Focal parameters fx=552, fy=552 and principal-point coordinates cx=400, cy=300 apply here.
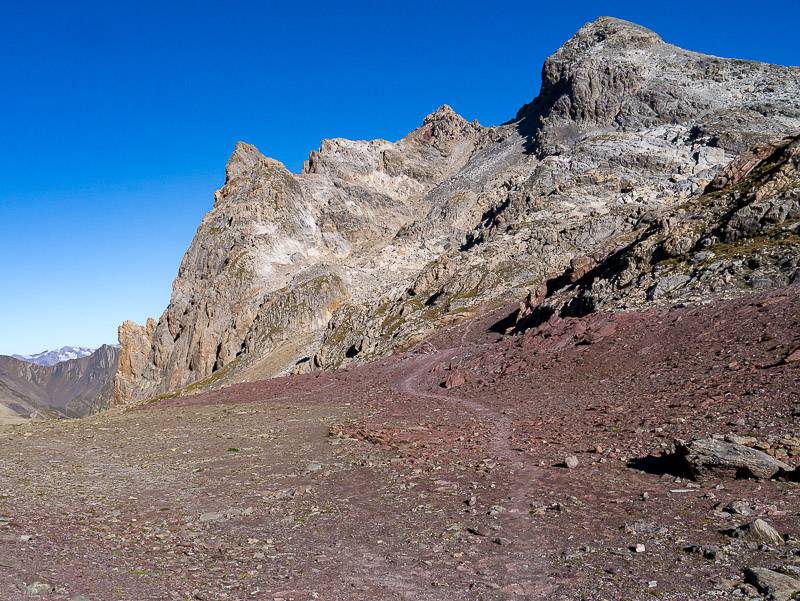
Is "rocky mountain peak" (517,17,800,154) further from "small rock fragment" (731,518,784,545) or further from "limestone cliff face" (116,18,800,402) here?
"small rock fragment" (731,518,784,545)

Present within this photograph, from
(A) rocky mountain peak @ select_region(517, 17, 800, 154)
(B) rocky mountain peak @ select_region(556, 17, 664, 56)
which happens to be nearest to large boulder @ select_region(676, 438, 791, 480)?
(A) rocky mountain peak @ select_region(517, 17, 800, 154)

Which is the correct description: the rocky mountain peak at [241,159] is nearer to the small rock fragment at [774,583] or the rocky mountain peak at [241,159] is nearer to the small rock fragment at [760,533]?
the small rock fragment at [760,533]

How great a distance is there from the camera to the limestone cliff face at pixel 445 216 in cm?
8194

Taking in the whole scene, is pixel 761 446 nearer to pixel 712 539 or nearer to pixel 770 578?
pixel 712 539

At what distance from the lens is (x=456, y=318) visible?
66312 millimetres

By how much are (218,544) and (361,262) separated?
11428 centimetres

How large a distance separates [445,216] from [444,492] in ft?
411

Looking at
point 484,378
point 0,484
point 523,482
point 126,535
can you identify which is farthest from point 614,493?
point 484,378

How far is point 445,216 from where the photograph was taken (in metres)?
137

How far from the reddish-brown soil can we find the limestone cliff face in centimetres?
3264

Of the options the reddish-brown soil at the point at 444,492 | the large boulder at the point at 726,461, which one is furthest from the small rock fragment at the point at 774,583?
the large boulder at the point at 726,461

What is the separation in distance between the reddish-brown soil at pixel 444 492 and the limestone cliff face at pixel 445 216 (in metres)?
32.6

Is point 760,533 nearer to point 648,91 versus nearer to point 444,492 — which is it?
point 444,492

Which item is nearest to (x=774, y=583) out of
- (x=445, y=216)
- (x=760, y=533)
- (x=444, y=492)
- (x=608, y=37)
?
(x=760, y=533)
